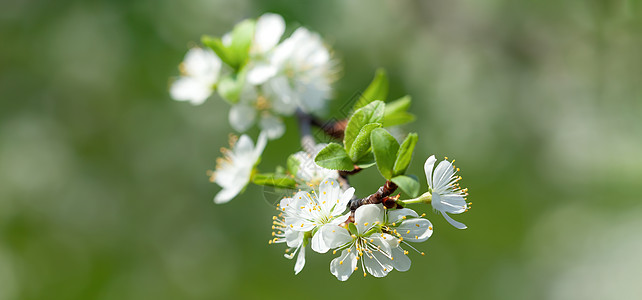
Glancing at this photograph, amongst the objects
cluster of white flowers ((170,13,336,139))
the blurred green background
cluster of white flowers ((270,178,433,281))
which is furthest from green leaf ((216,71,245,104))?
the blurred green background

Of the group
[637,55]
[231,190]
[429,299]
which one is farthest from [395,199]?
[429,299]

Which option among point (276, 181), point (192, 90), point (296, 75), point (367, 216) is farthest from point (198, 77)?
point (367, 216)

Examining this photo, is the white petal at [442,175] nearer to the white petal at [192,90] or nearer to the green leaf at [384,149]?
the green leaf at [384,149]

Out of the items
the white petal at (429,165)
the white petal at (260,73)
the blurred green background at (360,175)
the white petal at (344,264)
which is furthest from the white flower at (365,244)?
the blurred green background at (360,175)

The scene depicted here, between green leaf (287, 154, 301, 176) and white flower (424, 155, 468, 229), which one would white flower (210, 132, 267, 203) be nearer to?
green leaf (287, 154, 301, 176)

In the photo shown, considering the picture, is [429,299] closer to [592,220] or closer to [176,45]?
[592,220]

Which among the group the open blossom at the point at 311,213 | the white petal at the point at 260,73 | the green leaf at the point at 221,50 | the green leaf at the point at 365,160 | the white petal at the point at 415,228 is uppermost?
the green leaf at the point at 221,50
